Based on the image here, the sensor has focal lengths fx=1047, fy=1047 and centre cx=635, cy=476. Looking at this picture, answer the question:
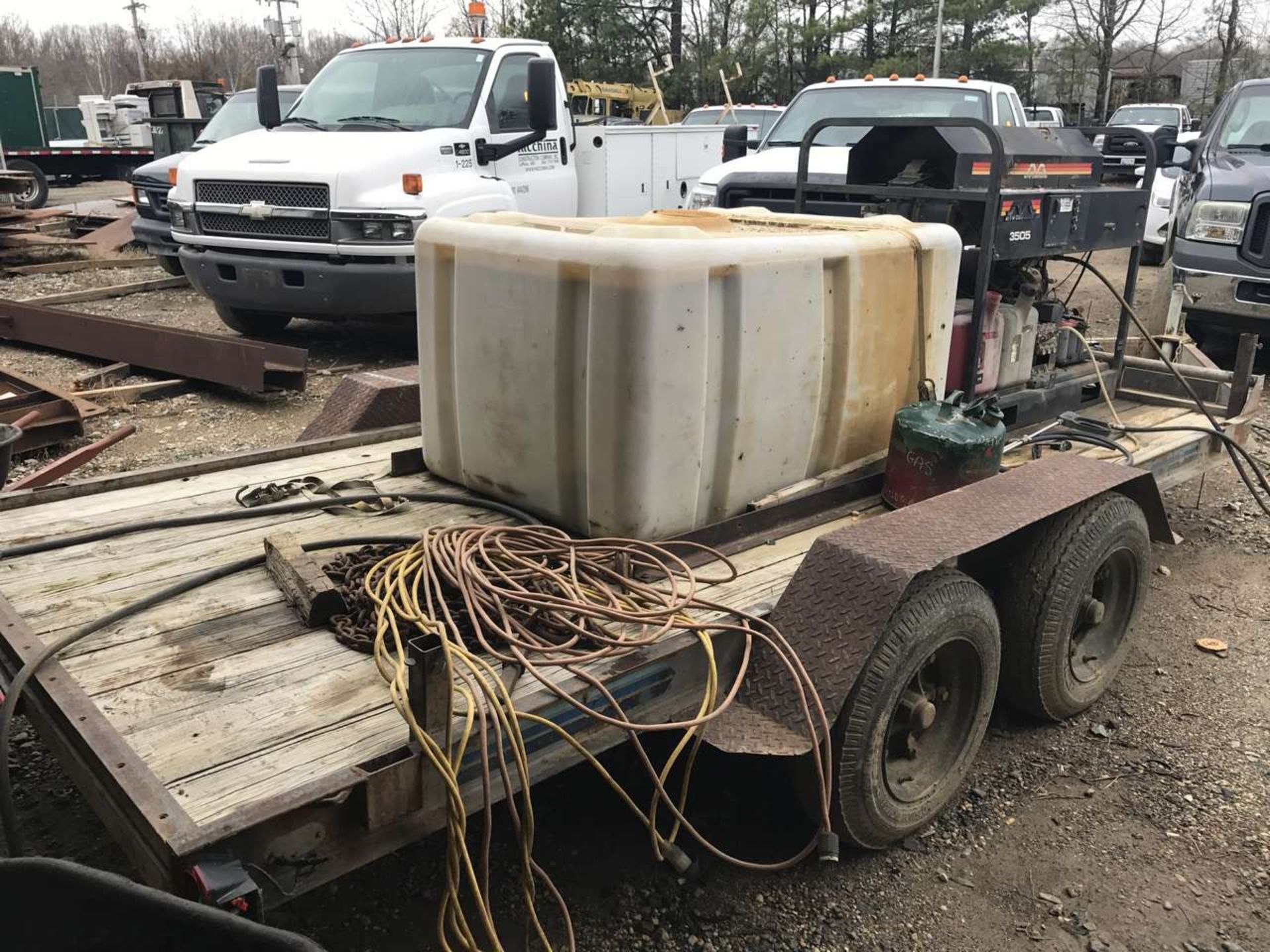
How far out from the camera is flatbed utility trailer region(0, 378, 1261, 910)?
196 centimetres

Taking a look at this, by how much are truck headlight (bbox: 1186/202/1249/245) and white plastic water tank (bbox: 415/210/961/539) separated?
5177 millimetres

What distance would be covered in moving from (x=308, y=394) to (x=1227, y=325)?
22.4 ft

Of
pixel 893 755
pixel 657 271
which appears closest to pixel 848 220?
pixel 657 271

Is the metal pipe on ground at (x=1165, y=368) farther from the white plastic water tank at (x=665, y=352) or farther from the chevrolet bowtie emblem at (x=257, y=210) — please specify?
the chevrolet bowtie emblem at (x=257, y=210)

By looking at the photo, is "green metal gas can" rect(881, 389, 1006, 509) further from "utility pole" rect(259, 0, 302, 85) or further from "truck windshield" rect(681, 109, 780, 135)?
"utility pole" rect(259, 0, 302, 85)

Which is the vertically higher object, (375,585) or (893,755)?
(375,585)

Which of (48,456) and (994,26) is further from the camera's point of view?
(994,26)

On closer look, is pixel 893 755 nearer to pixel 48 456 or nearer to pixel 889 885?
pixel 889 885

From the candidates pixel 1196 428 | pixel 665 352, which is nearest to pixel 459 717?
pixel 665 352

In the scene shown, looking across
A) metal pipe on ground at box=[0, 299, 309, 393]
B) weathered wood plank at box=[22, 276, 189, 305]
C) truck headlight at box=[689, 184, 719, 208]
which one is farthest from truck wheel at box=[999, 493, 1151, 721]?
weathered wood plank at box=[22, 276, 189, 305]

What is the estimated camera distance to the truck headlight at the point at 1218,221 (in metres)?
7.67

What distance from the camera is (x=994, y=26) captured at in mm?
33125

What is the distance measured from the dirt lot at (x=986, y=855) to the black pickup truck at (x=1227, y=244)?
4580 mm

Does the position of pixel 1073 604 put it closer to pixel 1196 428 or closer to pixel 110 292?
pixel 1196 428
